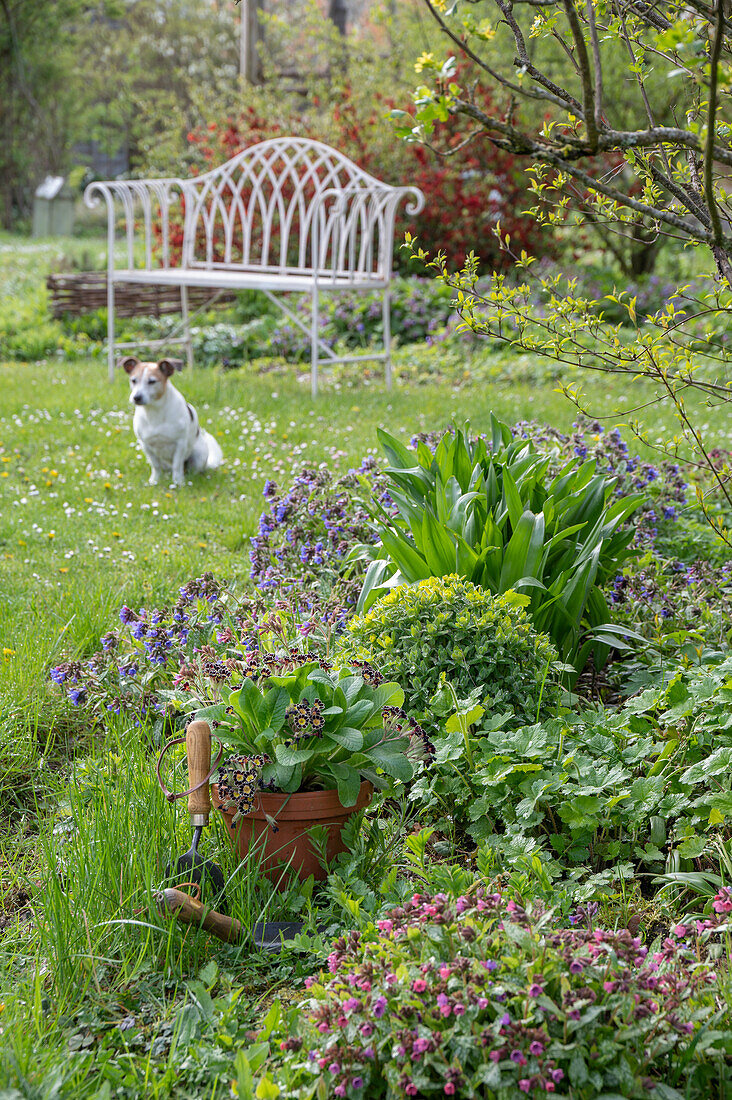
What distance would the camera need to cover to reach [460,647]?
2172 millimetres

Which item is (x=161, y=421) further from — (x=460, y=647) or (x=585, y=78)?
(x=585, y=78)

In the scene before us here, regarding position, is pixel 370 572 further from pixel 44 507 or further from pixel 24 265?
pixel 24 265

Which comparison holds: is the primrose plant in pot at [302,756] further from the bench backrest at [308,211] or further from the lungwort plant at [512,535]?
the bench backrest at [308,211]

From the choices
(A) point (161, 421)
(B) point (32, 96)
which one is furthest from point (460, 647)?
(B) point (32, 96)

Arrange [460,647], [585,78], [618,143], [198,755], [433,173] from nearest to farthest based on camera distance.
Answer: [585,78] < [618,143] < [198,755] < [460,647] < [433,173]

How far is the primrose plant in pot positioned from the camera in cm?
167

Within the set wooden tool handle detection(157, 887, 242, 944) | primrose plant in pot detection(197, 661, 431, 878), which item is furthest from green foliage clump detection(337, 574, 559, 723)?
wooden tool handle detection(157, 887, 242, 944)

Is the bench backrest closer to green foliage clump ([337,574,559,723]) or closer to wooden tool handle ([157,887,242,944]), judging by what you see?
green foliage clump ([337,574,559,723])

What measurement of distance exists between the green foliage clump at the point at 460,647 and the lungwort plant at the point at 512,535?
173mm

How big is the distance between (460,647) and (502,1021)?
41.3 inches

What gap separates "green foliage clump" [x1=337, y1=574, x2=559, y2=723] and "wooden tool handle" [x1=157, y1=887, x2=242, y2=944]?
0.68 meters

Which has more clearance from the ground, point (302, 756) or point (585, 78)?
point (585, 78)

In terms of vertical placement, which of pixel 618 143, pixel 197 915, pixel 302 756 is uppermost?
pixel 618 143

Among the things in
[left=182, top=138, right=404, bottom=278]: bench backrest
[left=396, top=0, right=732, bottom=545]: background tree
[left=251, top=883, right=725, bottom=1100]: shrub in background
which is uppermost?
[left=182, top=138, right=404, bottom=278]: bench backrest
